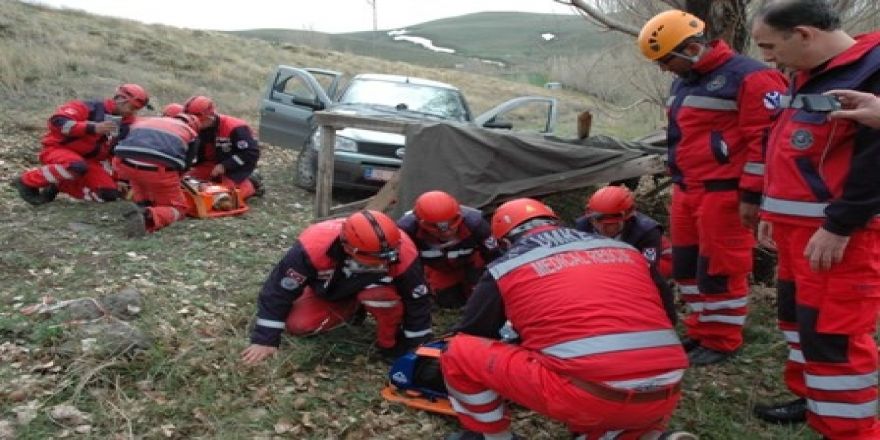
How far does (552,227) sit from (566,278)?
1.27 ft

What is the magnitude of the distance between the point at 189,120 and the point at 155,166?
90 cm

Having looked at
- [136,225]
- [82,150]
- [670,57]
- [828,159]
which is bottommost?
[136,225]

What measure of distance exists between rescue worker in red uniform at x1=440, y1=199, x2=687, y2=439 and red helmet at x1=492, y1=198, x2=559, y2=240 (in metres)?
0.16

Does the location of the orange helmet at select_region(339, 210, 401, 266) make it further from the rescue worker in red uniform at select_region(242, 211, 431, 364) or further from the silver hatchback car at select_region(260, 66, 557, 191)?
the silver hatchback car at select_region(260, 66, 557, 191)

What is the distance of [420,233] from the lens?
15.2 feet

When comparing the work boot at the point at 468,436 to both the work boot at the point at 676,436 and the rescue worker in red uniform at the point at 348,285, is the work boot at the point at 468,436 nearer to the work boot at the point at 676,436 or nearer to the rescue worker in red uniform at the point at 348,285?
the work boot at the point at 676,436

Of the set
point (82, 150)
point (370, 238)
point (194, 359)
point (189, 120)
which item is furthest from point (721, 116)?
point (82, 150)

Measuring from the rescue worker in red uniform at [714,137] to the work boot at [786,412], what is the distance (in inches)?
25.7

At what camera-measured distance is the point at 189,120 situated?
23.0 ft

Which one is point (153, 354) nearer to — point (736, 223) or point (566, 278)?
point (566, 278)

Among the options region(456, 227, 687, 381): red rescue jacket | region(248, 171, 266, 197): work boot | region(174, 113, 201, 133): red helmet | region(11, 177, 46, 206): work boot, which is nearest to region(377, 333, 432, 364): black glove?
region(456, 227, 687, 381): red rescue jacket

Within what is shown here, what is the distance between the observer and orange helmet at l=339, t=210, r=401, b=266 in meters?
3.67

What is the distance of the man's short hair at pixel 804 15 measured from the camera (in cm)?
268

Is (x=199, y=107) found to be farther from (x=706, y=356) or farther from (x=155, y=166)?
(x=706, y=356)
